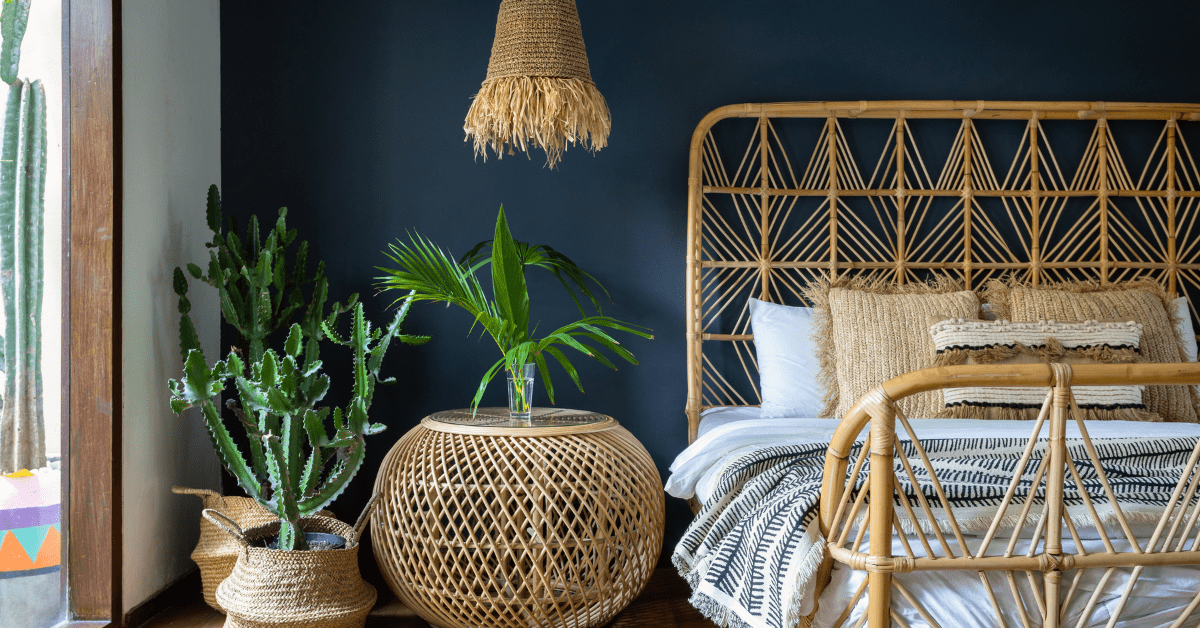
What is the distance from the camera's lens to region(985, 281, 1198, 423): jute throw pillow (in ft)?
8.21

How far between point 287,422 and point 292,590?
44cm

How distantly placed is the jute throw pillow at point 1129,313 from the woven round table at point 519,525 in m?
1.39

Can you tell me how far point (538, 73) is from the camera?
2213 millimetres

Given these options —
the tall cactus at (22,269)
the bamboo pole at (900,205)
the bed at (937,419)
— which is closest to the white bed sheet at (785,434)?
the bed at (937,419)

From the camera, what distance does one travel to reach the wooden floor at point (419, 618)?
7.55ft

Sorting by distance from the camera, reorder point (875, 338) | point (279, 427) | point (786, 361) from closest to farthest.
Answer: point (279, 427) < point (875, 338) < point (786, 361)

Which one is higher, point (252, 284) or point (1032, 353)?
point (252, 284)

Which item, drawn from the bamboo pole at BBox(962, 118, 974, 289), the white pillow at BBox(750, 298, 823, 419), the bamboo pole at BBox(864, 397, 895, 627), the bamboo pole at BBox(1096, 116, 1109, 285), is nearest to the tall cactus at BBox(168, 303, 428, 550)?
the white pillow at BBox(750, 298, 823, 419)

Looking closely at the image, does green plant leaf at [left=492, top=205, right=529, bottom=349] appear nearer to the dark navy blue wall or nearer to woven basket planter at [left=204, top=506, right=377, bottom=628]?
the dark navy blue wall

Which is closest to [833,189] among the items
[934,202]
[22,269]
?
[934,202]

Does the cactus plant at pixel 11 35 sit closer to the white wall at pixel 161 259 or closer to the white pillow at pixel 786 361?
the white wall at pixel 161 259

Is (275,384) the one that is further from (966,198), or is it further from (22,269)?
(966,198)

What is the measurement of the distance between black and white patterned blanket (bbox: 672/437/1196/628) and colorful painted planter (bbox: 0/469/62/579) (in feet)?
5.14

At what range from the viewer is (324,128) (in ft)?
9.42
